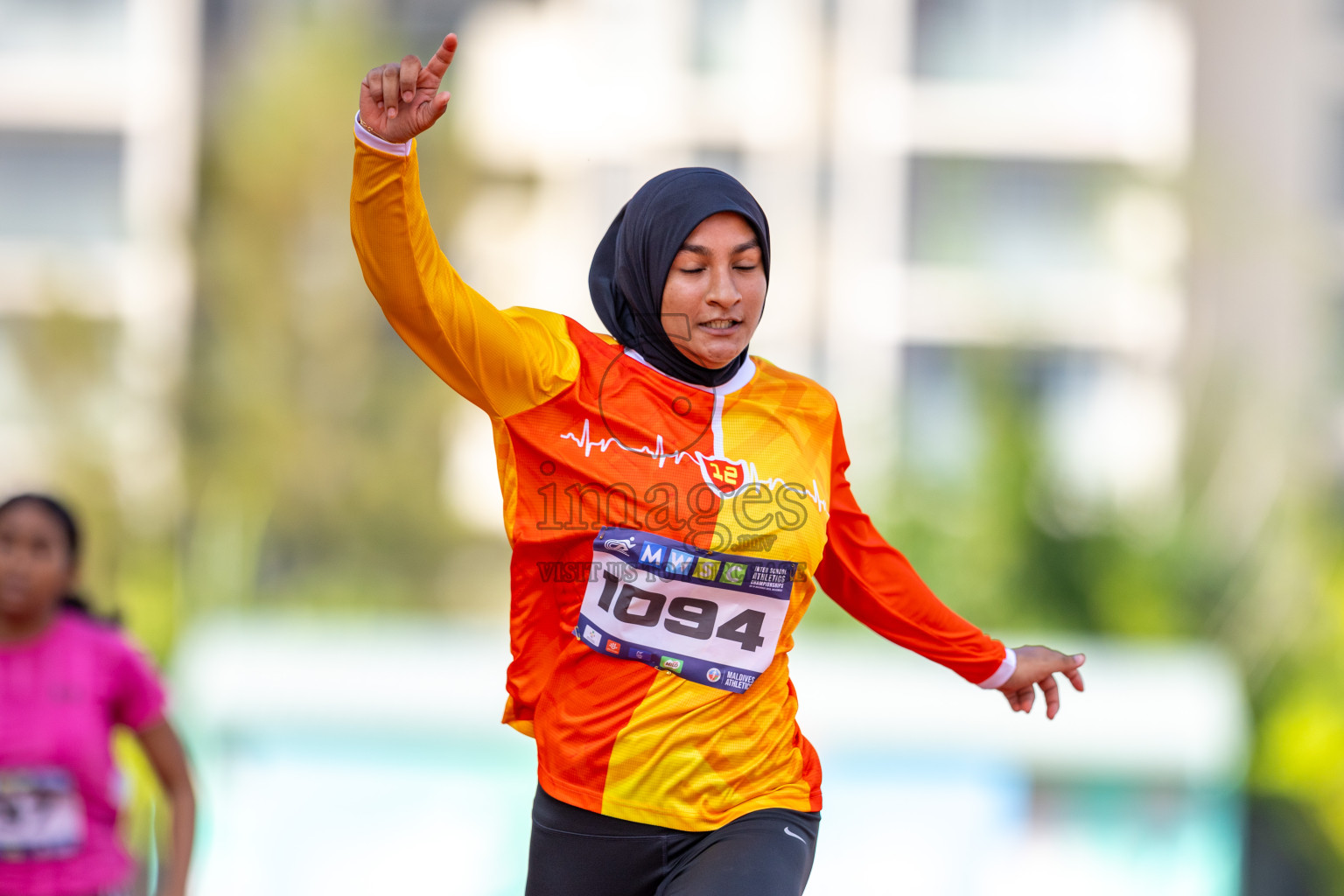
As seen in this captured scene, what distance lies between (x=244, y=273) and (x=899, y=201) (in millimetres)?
11192

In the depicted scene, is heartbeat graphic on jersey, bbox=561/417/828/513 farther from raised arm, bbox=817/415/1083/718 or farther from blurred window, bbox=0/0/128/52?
blurred window, bbox=0/0/128/52

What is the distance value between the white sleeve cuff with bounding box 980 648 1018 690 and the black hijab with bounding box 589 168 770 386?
84 cm

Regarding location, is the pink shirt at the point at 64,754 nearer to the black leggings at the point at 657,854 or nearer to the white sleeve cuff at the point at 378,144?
the black leggings at the point at 657,854

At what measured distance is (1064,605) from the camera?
9914 millimetres

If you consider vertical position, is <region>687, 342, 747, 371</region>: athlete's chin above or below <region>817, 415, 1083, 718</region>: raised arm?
above

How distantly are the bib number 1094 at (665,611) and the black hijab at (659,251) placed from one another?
413 millimetres

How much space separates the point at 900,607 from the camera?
2.96m

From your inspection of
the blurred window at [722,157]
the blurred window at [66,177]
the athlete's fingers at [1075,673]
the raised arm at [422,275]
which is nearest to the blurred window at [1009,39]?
the blurred window at [722,157]

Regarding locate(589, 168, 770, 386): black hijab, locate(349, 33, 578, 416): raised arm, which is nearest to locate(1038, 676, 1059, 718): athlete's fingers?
locate(589, 168, 770, 386): black hijab

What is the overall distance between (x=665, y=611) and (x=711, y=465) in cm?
28

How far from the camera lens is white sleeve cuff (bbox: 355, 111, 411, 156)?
7.60ft

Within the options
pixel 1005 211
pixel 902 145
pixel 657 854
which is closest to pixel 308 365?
pixel 902 145

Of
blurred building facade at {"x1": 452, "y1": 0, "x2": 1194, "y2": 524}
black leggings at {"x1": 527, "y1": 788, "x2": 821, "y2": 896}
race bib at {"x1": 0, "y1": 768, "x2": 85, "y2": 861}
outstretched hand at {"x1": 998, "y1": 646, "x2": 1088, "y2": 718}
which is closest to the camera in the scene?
black leggings at {"x1": 527, "y1": 788, "x2": 821, "y2": 896}

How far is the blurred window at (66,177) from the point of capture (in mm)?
20969
